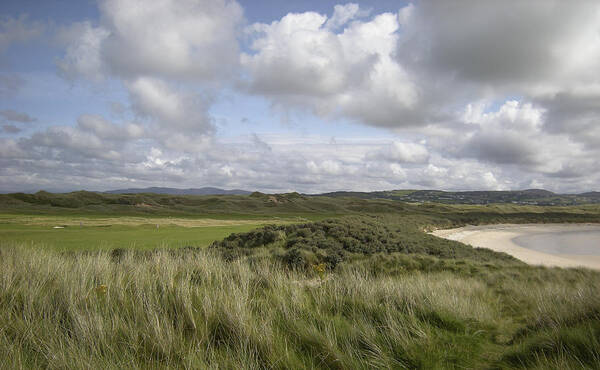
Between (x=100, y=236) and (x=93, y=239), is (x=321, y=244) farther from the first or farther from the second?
(x=100, y=236)

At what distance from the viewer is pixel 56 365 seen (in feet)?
8.69

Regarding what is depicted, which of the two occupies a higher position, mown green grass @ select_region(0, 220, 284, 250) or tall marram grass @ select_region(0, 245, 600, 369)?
tall marram grass @ select_region(0, 245, 600, 369)

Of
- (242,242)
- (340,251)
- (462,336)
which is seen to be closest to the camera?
(462,336)

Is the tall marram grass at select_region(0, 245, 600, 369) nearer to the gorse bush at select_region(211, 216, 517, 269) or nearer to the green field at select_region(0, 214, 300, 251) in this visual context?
the green field at select_region(0, 214, 300, 251)

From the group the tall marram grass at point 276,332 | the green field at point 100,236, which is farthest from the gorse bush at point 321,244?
the tall marram grass at point 276,332

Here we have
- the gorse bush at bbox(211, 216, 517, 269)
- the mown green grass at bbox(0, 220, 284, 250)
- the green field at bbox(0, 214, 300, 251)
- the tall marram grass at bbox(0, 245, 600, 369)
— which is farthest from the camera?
the green field at bbox(0, 214, 300, 251)

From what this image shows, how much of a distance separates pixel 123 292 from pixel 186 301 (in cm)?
124

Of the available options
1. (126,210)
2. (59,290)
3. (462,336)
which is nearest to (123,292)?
(59,290)

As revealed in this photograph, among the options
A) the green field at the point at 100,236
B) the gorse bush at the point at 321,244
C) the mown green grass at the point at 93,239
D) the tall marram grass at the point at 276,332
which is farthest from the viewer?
the green field at the point at 100,236

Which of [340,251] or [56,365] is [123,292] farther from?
[340,251]

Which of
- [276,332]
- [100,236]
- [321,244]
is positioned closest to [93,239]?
[100,236]

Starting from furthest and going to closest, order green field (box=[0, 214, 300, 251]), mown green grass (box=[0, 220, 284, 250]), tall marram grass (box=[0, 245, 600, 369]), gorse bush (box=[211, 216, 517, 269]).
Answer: green field (box=[0, 214, 300, 251]) < mown green grass (box=[0, 220, 284, 250]) < gorse bush (box=[211, 216, 517, 269]) < tall marram grass (box=[0, 245, 600, 369])

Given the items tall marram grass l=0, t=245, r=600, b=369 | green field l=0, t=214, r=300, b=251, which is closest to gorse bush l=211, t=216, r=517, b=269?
green field l=0, t=214, r=300, b=251

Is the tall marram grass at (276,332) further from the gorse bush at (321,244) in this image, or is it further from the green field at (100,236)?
the gorse bush at (321,244)
